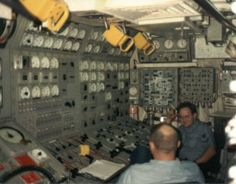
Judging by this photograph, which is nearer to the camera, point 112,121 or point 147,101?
point 112,121

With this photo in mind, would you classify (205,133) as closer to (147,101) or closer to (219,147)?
(219,147)

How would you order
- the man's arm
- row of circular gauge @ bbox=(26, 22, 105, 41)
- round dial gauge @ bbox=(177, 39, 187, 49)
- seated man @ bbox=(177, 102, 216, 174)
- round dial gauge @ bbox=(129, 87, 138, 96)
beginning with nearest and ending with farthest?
row of circular gauge @ bbox=(26, 22, 105, 41), the man's arm, seated man @ bbox=(177, 102, 216, 174), round dial gauge @ bbox=(177, 39, 187, 49), round dial gauge @ bbox=(129, 87, 138, 96)

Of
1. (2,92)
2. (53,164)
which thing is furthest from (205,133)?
(2,92)

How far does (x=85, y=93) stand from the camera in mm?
5016

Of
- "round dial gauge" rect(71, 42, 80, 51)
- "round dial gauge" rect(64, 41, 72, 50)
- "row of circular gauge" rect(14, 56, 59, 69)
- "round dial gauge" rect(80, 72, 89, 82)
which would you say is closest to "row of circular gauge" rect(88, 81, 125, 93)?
"round dial gauge" rect(80, 72, 89, 82)

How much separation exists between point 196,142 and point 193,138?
64 mm

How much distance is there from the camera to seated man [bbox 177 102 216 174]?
4258 millimetres

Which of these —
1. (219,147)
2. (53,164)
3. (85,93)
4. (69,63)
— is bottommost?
(219,147)

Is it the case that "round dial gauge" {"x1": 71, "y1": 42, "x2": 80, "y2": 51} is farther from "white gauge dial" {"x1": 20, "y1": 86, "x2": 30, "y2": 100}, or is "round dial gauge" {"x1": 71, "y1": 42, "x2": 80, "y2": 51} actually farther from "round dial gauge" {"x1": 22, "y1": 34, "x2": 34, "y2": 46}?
"white gauge dial" {"x1": 20, "y1": 86, "x2": 30, "y2": 100}

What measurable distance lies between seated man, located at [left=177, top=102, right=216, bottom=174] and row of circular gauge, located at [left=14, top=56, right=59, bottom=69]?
175 cm

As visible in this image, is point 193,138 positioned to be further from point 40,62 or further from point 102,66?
point 40,62

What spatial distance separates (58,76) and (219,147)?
307 centimetres

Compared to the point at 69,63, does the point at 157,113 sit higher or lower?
lower

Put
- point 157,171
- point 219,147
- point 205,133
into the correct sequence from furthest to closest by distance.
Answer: point 219,147 → point 205,133 → point 157,171
